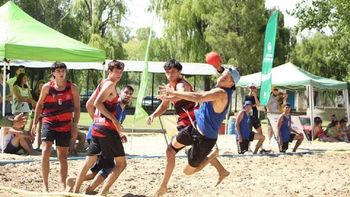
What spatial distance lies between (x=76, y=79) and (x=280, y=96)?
2769cm

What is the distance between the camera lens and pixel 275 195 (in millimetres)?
7211

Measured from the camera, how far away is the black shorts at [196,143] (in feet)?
20.8

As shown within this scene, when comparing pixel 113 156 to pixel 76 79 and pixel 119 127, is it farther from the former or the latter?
pixel 76 79

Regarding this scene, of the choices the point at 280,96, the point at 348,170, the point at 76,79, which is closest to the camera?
the point at 348,170

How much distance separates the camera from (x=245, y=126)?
1257 cm

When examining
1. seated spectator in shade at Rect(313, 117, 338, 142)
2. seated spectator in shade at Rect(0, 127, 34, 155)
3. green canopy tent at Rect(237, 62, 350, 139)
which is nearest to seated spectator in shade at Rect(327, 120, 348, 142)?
seated spectator in shade at Rect(313, 117, 338, 142)

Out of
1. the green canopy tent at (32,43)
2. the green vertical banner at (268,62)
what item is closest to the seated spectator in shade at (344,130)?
the green vertical banner at (268,62)

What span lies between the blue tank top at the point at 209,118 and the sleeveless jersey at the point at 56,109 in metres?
1.73

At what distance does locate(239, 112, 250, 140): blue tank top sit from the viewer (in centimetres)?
1251

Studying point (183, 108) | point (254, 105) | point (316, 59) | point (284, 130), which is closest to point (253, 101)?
point (254, 105)

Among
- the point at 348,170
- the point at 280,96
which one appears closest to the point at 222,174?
the point at 348,170

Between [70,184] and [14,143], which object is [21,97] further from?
[70,184]

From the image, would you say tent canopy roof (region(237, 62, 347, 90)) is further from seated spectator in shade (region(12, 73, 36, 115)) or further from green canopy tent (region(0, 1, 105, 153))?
seated spectator in shade (region(12, 73, 36, 115))

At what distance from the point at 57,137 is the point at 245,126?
6.43m
